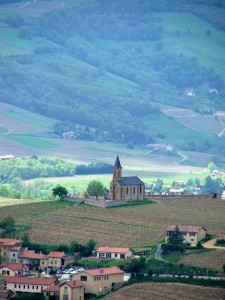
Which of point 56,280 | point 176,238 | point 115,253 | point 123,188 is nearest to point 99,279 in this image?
point 56,280

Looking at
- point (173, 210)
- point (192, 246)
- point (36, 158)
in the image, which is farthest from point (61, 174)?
point (192, 246)

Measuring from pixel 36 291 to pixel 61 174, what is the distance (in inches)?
3112

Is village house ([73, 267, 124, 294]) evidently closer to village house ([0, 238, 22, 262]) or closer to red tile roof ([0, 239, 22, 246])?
village house ([0, 238, 22, 262])

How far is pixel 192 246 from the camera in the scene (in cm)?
10369

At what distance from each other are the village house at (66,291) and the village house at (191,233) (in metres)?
11.3

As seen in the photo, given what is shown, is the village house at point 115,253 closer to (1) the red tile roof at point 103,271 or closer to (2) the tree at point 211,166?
(1) the red tile roof at point 103,271

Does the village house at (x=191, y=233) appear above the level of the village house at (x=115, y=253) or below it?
above

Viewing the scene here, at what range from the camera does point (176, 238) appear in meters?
104

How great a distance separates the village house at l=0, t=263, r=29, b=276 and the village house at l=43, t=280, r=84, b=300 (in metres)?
5.18

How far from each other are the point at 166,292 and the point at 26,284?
7.65 m

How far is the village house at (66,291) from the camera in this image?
93.8 meters

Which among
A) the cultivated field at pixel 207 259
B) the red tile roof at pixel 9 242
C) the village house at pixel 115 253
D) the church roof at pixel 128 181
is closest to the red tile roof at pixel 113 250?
the village house at pixel 115 253

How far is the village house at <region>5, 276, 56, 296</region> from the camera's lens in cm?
9600

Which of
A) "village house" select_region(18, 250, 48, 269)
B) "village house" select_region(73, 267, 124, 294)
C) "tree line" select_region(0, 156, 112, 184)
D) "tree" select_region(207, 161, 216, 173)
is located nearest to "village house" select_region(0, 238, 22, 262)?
"village house" select_region(18, 250, 48, 269)
